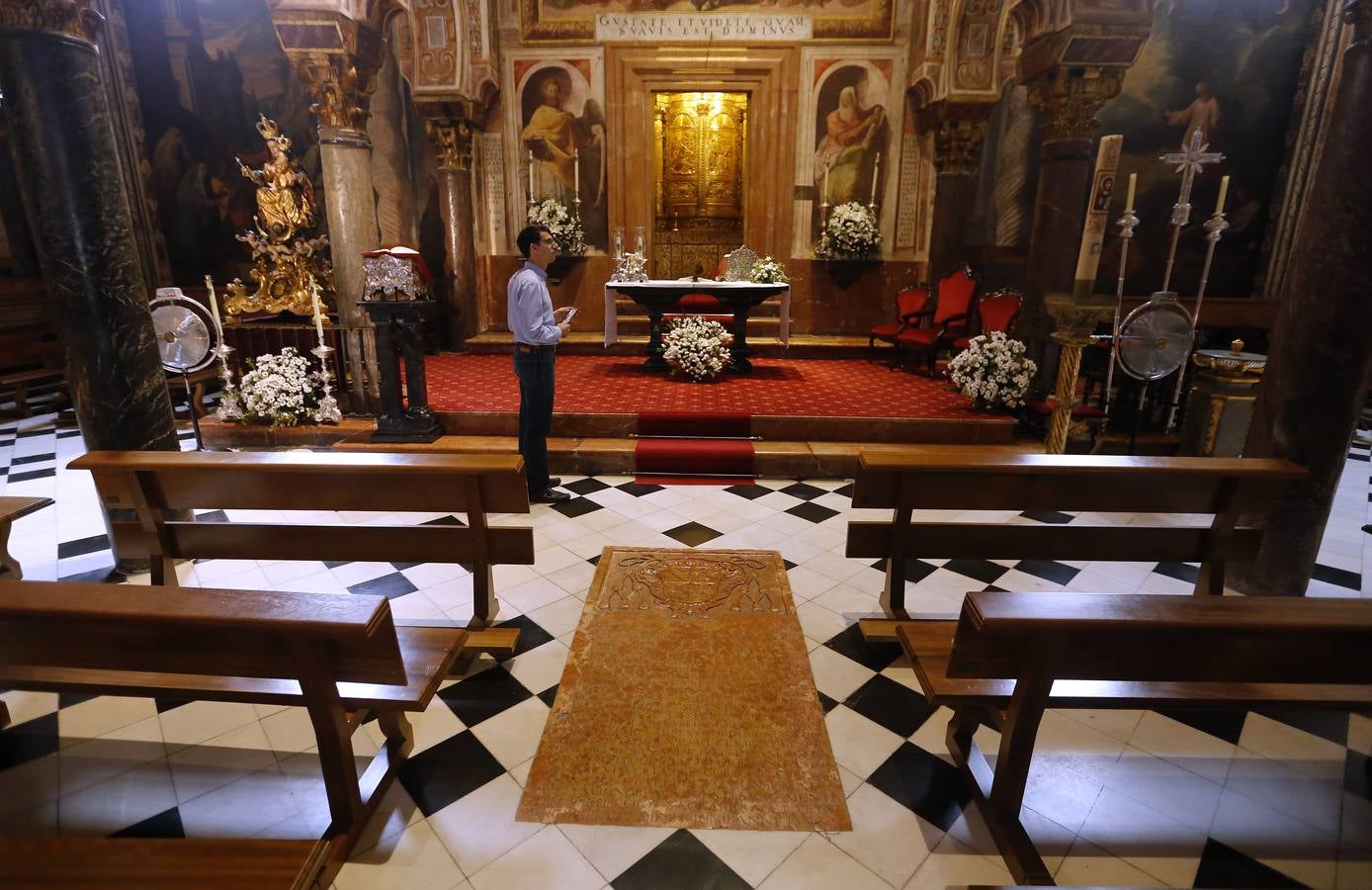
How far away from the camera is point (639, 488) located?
583 centimetres

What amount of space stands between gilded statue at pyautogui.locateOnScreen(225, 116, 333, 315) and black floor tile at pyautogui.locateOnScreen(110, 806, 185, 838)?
6508 mm

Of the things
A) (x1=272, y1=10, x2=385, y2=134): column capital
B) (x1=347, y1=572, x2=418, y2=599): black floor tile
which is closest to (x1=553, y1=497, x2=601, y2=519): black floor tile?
(x1=347, y1=572, x2=418, y2=599): black floor tile

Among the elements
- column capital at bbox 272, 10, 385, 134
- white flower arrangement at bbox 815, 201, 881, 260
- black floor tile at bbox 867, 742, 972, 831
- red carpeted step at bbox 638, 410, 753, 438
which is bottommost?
black floor tile at bbox 867, 742, 972, 831

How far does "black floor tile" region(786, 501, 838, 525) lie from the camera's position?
5219 mm

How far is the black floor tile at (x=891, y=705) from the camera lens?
2897mm

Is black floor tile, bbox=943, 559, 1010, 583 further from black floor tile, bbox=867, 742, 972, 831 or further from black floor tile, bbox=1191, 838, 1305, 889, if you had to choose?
black floor tile, bbox=1191, 838, 1305, 889

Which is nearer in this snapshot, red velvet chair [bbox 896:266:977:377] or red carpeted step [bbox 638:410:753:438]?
red carpeted step [bbox 638:410:753:438]

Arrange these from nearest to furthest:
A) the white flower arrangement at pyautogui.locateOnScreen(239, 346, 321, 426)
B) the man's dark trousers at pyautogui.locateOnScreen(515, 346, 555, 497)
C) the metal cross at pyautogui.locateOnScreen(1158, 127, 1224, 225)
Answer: the man's dark trousers at pyautogui.locateOnScreen(515, 346, 555, 497) → the metal cross at pyautogui.locateOnScreen(1158, 127, 1224, 225) → the white flower arrangement at pyautogui.locateOnScreen(239, 346, 321, 426)

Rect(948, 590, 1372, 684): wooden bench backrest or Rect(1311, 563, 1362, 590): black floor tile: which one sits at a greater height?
Rect(948, 590, 1372, 684): wooden bench backrest

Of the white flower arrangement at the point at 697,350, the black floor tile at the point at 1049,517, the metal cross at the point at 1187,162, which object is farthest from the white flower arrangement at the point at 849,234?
the black floor tile at the point at 1049,517

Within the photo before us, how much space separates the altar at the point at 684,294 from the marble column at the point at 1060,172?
2842 mm

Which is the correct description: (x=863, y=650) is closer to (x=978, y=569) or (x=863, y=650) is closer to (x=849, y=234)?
(x=978, y=569)

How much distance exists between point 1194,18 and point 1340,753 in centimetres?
1231

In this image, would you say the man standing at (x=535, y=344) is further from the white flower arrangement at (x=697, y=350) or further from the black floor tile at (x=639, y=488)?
the white flower arrangement at (x=697, y=350)
